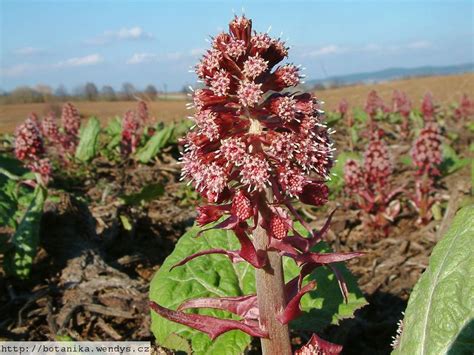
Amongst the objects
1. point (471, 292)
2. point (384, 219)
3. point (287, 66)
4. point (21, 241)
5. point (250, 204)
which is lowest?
point (384, 219)

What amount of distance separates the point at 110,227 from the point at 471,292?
3.61m

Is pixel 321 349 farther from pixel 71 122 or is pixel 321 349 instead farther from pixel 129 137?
pixel 71 122

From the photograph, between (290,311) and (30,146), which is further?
(30,146)

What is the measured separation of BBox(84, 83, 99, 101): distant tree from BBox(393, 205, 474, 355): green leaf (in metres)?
20.8

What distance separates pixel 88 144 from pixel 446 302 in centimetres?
695

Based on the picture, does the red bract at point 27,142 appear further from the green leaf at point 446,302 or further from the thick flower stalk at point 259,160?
the green leaf at point 446,302

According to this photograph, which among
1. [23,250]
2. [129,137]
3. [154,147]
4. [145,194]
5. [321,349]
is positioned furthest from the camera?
[129,137]

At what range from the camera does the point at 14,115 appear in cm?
1536

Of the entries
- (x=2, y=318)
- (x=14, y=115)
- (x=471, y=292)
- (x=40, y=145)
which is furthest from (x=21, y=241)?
(x=14, y=115)

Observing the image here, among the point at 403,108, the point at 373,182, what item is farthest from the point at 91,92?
the point at 373,182

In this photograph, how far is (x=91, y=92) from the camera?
73.3 feet

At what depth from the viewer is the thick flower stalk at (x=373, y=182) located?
5250 millimetres

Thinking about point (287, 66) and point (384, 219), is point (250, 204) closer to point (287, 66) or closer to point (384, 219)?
point (287, 66)

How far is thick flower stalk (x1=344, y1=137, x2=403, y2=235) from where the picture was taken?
525 centimetres
